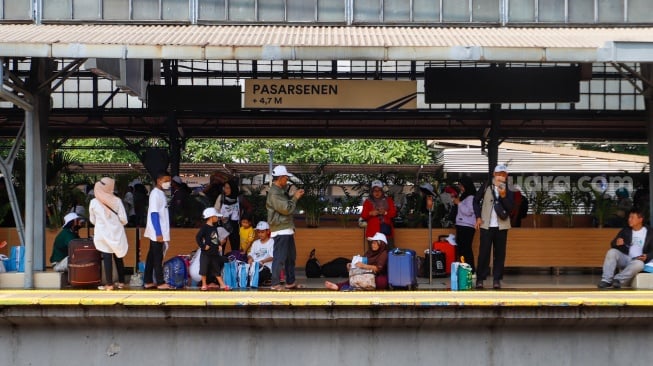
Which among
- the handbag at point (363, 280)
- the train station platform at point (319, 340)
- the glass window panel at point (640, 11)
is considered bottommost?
the train station platform at point (319, 340)

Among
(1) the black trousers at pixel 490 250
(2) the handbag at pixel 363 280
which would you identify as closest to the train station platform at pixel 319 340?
(2) the handbag at pixel 363 280

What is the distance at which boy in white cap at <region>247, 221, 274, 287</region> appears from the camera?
12.8m

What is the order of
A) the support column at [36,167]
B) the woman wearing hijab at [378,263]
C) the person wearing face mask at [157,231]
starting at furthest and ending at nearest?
the woman wearing hijab at [378,263] → the person wearing face mask at [157,231] → the support column at [36,167]

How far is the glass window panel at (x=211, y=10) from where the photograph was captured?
1427 cm

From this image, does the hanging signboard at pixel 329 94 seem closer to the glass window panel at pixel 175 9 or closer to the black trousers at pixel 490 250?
the glass window panel at pixel 175 9

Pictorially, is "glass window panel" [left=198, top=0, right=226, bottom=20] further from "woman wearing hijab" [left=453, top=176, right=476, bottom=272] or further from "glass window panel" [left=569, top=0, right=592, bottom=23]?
"glass window panel" [left=569, top=0, right=592, bottom=23]

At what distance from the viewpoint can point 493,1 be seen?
564 inches

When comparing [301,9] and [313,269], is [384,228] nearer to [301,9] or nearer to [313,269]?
[313,269]

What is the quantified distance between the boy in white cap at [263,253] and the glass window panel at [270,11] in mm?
3487

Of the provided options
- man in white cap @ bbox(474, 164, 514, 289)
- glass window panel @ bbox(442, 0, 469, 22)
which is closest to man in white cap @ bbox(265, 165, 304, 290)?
man in white cap @ bbox(474, 164, 514, 289)

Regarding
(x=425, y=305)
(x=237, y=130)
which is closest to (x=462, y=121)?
(x=237, y=130)

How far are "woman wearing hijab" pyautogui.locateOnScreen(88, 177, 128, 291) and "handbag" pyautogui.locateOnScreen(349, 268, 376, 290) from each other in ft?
10.5

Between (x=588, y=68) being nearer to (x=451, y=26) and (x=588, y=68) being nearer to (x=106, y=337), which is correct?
(x=451, y=26)

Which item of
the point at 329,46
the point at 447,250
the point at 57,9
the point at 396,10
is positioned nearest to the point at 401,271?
the point at 447,250
